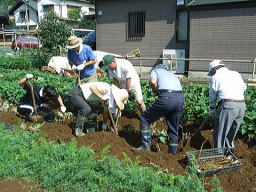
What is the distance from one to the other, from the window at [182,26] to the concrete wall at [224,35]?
3.42 feet

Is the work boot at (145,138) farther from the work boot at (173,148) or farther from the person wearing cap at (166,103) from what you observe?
the work boot at (173,148)

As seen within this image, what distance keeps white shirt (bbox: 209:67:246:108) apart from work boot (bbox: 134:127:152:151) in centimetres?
125

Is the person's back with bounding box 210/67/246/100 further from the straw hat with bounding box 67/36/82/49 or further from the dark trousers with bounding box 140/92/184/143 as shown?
the straw hat with bounding box 67/36/82/49

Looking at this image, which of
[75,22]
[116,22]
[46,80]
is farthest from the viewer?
[75,22]

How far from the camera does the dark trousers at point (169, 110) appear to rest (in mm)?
5473

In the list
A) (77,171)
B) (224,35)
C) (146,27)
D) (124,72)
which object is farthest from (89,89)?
(146,27)

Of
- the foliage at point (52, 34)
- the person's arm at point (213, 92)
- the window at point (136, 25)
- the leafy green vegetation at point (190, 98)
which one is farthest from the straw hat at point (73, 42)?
the window at point (136, 25)

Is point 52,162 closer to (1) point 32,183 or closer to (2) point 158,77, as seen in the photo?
(1) point 32,183

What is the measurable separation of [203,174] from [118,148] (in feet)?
5.58

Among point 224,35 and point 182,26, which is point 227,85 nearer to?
point 224,35

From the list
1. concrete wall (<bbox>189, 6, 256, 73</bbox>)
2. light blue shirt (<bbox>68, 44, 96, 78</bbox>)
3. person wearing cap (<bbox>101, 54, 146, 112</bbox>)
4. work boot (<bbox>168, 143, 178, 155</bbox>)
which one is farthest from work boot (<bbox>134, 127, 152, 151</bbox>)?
concrete wall (<bbox>189, 6, 256, 73</bbox>)

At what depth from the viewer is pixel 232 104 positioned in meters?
5.27

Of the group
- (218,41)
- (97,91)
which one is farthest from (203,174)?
(218,41)

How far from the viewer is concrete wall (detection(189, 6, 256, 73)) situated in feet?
44.9
